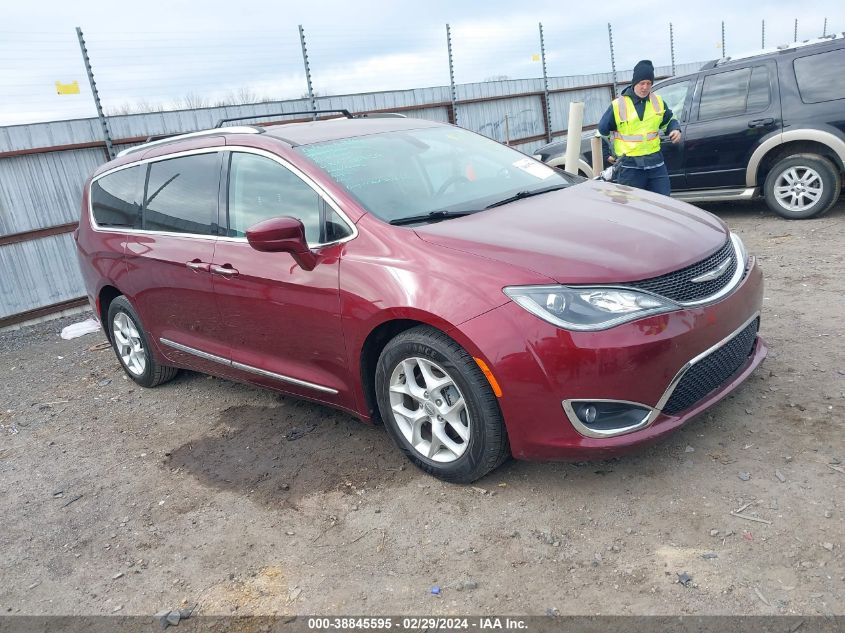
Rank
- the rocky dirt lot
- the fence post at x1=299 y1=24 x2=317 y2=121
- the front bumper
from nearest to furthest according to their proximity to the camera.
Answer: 1. the rocky dirt lot
2. the front bumper
3. the fence post at x1=299 y1=24 x2=317 y2=121

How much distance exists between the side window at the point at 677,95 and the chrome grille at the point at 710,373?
5.54 meters

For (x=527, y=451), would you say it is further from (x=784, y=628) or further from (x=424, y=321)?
(x=784, y=628)

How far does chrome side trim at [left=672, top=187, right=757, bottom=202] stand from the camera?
7969 mm

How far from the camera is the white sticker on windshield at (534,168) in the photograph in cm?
432

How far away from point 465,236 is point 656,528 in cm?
148


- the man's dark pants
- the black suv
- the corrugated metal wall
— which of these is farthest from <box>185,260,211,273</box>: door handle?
the black suv

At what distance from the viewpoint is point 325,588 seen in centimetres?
279

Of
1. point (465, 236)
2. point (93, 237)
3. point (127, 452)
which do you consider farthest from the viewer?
point (93, 237)

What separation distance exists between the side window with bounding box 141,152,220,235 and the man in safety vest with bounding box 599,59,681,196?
4011 mm

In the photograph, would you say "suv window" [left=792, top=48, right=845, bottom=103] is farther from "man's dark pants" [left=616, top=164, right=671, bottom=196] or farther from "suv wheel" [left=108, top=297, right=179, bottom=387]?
"suv wheel" [left=108, top=297, right=179, bottom=387]

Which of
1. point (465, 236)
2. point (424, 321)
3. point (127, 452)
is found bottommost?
point (127, 452)

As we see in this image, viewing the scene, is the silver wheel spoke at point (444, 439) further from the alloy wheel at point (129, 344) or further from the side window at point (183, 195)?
the alloy wheel at point (129, 344)

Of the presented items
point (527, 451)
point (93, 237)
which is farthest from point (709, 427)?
point (93, 237)

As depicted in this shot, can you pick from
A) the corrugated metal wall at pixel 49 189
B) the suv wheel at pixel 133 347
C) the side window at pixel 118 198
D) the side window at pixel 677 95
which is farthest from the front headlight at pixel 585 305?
the corrugated metal wall at pixel 49 189
